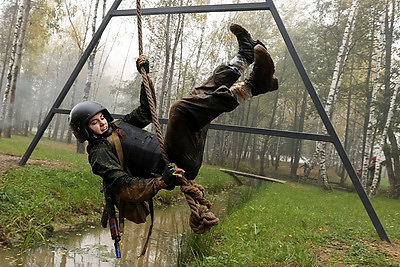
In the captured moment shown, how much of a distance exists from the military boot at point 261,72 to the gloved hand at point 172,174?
0.89 meters

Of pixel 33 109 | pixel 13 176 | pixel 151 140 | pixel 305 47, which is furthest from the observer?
pixel 33 109

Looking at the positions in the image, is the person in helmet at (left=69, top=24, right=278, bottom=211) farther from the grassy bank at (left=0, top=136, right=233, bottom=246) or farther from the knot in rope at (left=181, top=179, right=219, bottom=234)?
the grassy bank at (left=0, top=136, right=233, bottom=246)

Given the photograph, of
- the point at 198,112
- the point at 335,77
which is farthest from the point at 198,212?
the point at 335,77

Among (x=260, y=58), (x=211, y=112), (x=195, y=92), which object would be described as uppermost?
(x=260, y=58)

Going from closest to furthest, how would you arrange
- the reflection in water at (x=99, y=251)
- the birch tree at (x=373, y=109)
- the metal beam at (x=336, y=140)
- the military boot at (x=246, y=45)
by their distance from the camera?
the military boot at (x=246, y=45) < the reflection in water at (x=99, y=251) < the metal beam at (x=336, y=140) < the birch tree at (x=373, y=109)

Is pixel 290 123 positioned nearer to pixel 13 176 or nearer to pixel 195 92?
pixel 13 176

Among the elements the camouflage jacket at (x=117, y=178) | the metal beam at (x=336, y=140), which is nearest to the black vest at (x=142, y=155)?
the camouflage jacket at (x=117, y=178)

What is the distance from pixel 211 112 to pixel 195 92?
34 cm

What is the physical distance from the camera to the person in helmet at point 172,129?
6.36 ft

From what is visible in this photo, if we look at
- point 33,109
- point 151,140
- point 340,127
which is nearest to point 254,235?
point 151,140

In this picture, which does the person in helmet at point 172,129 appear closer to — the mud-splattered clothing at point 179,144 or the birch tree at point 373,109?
the mud-splattered clothing at point 179,144

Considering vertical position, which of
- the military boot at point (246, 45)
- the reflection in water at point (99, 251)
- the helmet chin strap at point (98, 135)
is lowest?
the reflection in water at point (99, 251)

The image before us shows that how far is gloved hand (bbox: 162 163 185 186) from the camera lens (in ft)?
6.11

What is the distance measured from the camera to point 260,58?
235cm
